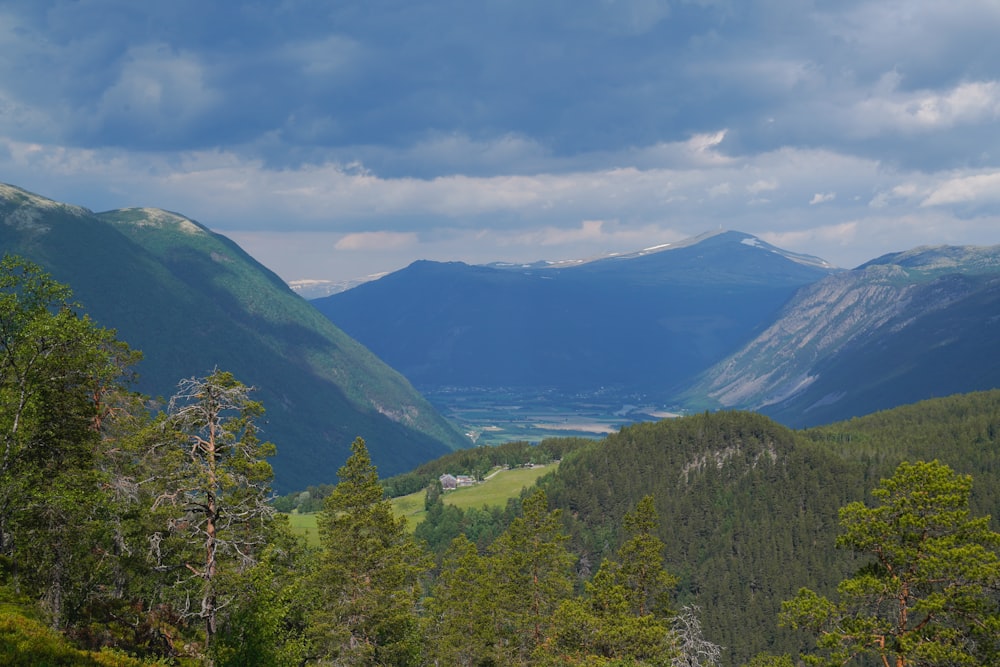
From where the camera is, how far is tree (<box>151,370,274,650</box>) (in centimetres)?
3127

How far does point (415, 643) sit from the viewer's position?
51156 mm

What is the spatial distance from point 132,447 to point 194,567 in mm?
6595

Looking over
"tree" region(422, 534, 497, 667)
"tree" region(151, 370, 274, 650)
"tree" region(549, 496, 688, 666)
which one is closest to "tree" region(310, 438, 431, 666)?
"tree" region(422, 534, 497, 667)

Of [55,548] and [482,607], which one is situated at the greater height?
[55,548]

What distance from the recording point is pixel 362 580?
4466 cm

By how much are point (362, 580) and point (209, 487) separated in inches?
652

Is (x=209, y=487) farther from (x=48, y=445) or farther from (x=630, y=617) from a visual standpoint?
(x=630, y=617)

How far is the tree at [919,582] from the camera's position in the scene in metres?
27.7

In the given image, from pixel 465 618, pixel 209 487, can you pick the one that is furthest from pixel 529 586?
pixel 209 487

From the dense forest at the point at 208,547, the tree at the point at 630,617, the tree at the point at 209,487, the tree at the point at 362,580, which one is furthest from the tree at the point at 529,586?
the tree at the point at 209,487

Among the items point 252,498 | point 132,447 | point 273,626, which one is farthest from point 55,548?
point 273,626

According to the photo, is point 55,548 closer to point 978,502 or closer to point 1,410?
point 1,410

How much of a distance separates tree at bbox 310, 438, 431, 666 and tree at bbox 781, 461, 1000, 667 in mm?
24576

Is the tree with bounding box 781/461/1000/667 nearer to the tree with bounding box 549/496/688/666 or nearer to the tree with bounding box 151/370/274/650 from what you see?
the tree with bounding box 549/496/688/666
